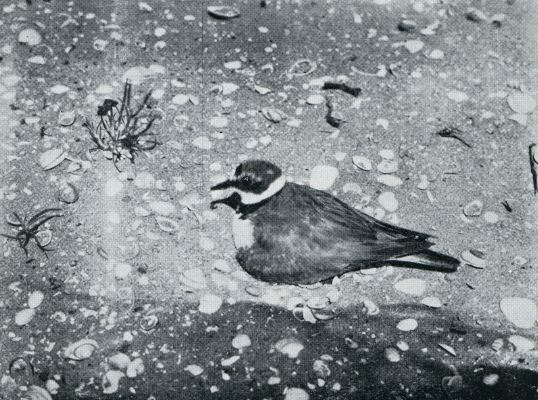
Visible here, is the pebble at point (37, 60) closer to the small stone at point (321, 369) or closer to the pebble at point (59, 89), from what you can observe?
the pebble at point (59, 89)

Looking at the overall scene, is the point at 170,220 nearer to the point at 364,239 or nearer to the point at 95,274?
the point at 95,274

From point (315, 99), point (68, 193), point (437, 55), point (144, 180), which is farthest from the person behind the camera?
point (437, 55)

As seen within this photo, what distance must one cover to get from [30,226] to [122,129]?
3.06ft

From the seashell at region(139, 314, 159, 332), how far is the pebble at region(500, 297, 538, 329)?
2079 mm

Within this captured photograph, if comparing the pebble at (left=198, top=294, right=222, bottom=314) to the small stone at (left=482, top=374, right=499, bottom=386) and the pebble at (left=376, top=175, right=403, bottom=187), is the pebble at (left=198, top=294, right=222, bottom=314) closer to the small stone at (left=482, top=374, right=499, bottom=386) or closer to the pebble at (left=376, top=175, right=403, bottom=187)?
the pebble at (left=376, top=175, right=403, bottom=187)

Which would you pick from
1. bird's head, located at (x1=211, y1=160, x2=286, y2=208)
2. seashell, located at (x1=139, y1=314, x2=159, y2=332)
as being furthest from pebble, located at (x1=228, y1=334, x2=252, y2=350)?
bird's head, located at (x1=211, y1=160, x2=286, y2=208)

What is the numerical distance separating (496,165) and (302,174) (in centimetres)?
141

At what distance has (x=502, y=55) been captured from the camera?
15.1 feet

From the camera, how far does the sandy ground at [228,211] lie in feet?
10.1

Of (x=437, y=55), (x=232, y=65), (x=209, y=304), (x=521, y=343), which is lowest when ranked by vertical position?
(x=209, y=304)

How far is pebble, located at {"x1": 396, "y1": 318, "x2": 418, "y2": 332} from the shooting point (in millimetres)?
3234

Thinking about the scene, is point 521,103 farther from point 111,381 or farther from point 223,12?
point 111,381

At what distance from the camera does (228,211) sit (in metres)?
3.64

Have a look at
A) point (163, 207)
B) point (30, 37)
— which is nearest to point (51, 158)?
point (163, 207)
